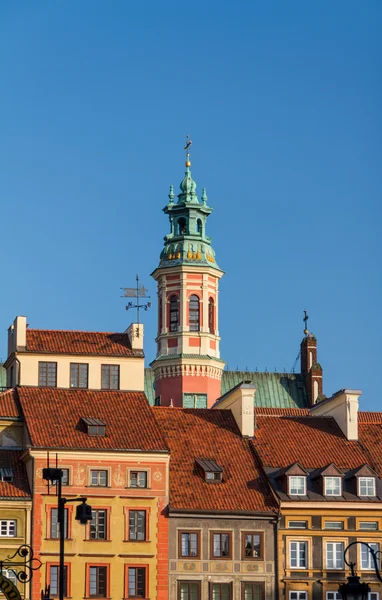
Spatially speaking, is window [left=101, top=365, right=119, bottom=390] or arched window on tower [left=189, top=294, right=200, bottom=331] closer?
window [left=101, top=365, right=119, bottom=390]

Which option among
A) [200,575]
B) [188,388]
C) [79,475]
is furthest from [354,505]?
[188,388]

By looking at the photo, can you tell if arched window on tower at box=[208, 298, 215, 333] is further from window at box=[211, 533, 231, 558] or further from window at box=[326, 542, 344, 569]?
window at box=[211, 533, 231, 558]

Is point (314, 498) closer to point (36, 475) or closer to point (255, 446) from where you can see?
point (255, 446)

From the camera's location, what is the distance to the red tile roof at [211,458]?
280ft

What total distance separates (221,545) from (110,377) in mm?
13604

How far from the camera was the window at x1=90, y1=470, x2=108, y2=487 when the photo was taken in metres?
83.9

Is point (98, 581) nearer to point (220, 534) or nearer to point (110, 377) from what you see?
point (220, 534)

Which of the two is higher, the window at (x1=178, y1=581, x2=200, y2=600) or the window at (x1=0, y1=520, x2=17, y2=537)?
the window at (x1=0, y1=520, x2=17, y2=537)

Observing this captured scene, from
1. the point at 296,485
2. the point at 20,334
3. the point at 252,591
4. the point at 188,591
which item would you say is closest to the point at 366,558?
the point at 296,485

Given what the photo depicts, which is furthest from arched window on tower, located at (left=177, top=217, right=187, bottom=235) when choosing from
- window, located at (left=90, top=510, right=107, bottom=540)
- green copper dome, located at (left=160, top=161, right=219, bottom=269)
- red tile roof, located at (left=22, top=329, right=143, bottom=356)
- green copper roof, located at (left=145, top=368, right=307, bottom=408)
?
window, located at (left=90, top=510, right=107, bottom=540)

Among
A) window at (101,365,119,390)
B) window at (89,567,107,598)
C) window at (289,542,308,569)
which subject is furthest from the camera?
window at (101,365,119,390)

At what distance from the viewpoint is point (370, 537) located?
8688cm

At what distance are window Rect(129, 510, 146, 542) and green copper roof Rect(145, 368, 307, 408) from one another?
67.9 metres

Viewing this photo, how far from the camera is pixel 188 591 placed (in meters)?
83.6
